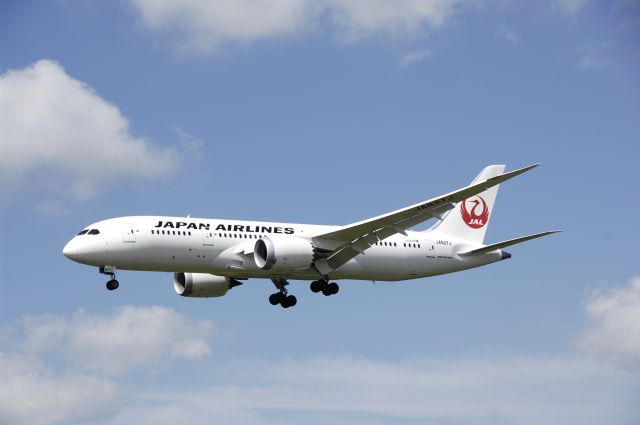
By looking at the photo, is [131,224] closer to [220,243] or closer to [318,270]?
[220,243]

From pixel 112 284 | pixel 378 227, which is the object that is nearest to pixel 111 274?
pixel 112 284

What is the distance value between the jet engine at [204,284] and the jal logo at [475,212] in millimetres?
12520

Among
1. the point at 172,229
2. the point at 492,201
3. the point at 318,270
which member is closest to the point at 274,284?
the point at 318,270

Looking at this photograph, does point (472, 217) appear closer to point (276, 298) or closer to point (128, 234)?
point (276, 298)

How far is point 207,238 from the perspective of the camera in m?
45.3

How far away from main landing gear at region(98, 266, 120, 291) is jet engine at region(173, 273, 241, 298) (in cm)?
759

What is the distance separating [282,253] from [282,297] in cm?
597

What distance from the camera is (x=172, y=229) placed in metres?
44.7

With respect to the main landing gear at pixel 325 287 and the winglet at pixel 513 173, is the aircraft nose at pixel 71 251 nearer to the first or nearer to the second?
the main landing gear at pixel 325 287

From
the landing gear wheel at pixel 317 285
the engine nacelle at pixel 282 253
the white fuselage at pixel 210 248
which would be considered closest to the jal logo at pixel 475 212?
the white fuselage at pixel 210 248

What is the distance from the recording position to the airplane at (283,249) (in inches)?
1735

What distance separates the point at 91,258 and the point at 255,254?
7.09 meters

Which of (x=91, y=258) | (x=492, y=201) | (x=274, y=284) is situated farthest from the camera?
(x=492, y=201)

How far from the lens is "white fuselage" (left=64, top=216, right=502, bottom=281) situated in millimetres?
44094
